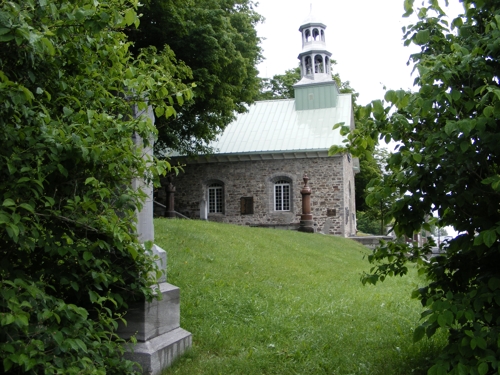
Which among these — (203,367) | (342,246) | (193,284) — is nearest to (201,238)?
(193,284)

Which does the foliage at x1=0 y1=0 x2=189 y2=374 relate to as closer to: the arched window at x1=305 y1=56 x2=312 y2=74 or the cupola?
the cupola

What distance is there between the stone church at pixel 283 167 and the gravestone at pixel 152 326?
18613mm

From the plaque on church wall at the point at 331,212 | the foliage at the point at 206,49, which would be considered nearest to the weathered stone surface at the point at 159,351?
the foliage at the point at 206,49

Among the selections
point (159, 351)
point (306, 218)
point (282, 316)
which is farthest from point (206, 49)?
point (159, 351)

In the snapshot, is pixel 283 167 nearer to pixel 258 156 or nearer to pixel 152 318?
pixel 258 156

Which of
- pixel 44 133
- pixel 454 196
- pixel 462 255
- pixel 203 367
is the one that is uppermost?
pixel 44 133

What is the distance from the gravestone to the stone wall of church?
1895cm

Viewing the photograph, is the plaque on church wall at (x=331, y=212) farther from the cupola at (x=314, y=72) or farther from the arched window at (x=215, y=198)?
the cupola at (x=314, y=72)

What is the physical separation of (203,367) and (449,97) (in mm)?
3216

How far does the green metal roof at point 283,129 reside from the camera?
82.3 ft

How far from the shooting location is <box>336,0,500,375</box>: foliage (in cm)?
308

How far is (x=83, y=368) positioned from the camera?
3115 mm

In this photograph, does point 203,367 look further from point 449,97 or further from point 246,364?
point 449,97

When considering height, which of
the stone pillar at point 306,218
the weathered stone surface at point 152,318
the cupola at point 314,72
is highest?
the cupola at point 314,72
